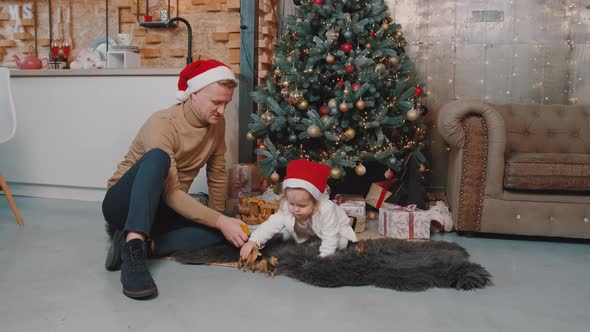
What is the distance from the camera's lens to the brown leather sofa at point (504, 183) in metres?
2.75

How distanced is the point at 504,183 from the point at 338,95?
106 centimetres

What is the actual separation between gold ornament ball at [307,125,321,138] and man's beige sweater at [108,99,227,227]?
63 centimetres

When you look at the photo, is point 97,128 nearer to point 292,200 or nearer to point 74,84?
point 74,84

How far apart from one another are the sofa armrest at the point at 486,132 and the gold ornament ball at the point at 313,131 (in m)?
0.69

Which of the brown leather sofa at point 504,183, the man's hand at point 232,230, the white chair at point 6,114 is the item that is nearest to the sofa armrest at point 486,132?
the brown leather sofa at point 504,183

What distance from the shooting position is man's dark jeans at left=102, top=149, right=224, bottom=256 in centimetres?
204

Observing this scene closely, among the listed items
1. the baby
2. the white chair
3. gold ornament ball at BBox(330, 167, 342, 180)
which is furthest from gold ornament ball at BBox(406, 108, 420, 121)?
the white chair

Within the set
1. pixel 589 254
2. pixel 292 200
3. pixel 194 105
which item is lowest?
pixel 589 254

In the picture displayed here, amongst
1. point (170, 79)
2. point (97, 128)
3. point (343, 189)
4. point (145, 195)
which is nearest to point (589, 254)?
point (343, 189)

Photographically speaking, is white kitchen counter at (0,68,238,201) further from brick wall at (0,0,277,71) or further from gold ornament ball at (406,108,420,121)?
gold ornament ball at (406,108,420,121)

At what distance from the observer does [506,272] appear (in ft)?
7.45

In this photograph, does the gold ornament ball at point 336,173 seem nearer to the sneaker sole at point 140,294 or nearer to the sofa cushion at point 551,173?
the sofa cushion at point 551,173

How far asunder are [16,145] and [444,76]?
3.15 metres

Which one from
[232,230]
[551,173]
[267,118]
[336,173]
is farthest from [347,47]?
[232,230]
